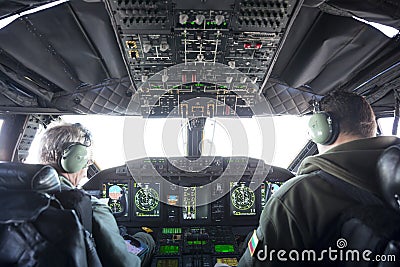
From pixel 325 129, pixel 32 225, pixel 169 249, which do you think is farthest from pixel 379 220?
pixel 169 249

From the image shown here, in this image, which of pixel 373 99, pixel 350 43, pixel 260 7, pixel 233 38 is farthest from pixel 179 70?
pixel 373 99

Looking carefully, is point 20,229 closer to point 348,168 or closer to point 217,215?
point 348,168

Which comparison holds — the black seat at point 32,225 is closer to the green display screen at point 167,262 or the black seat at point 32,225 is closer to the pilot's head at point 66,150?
A: the pilot's head at point 66,150

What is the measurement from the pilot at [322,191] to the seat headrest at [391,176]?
0.09m

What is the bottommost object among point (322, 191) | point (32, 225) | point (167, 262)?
point (167, 262)

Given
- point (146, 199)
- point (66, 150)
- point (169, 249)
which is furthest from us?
point (146, 199)

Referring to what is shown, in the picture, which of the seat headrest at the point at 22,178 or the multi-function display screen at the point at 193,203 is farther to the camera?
the multi-function display screen at the point at 193,203

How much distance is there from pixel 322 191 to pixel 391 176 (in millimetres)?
239

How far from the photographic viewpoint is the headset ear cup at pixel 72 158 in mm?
1366

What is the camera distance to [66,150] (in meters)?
1.37

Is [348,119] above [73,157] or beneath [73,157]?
above

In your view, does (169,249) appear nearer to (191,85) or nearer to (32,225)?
(191,85)

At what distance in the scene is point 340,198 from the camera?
1.01 m

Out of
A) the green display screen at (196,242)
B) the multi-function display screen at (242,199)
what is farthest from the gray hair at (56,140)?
the multi-function display screen at (242,199)
